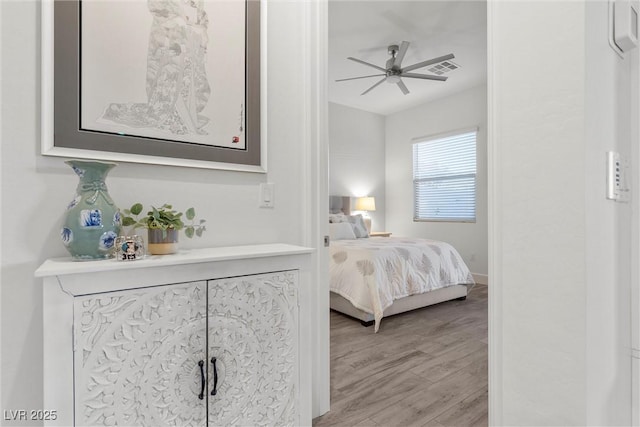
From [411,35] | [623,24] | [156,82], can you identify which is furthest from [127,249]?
[411,35]

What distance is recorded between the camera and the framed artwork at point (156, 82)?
1.12 metres

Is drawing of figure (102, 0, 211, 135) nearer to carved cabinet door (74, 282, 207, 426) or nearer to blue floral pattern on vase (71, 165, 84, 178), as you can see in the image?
blue floral pattern on vase (71, 165, 84, 178)

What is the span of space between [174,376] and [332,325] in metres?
2.24

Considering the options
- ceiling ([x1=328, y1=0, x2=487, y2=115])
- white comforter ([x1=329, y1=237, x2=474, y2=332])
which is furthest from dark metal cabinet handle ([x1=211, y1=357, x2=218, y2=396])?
ceiling ([x1=328, y1=0, x2=487, y2=115])

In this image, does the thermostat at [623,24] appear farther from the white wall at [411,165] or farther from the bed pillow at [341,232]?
the white wall at [411,165]

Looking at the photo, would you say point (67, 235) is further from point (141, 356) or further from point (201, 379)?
point (201, 379)

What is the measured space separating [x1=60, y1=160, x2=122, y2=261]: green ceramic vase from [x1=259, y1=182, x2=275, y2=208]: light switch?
652 mm

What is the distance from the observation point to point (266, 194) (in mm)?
1602

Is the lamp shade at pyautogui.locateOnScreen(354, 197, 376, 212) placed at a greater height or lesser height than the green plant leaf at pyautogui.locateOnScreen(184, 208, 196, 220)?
greater

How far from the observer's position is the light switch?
5.21 ft

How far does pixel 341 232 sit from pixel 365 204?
4.92 ft

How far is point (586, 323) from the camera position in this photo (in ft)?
2.49

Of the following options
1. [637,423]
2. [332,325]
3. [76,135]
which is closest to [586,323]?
[637,423]

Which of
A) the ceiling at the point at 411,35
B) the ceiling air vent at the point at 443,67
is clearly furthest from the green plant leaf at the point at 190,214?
the ceiling air vent at the point at 443,67
